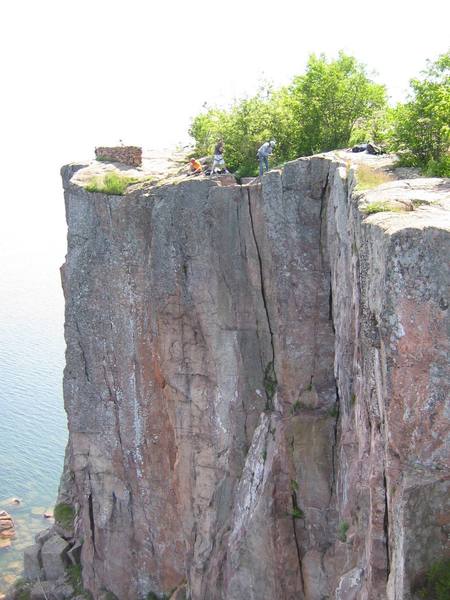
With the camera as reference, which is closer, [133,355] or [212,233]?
[212,233]

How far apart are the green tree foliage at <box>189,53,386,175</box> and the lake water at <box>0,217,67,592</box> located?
31642 millimetres

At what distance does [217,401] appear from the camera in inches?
934

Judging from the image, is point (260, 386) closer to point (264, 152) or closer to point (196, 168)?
point (264, 152)

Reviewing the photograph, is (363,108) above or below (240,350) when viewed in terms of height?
above

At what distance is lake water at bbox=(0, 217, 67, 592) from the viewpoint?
5025 centimetres

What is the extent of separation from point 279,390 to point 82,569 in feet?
51.8

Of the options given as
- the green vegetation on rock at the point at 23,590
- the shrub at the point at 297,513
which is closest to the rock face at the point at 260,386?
the shrub at the point at 297,513

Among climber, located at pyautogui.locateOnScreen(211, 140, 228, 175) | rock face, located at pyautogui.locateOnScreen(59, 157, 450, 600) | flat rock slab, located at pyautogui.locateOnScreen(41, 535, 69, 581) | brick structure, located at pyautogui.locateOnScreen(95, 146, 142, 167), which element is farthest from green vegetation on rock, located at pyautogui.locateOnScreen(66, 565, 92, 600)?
climber, located at pyautogui.locateOnScreen(211, 140, 228, 175)

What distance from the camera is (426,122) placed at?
17453mm

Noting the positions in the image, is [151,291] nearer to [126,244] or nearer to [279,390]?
[126,244]

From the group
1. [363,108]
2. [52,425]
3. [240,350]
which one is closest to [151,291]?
[240,350]

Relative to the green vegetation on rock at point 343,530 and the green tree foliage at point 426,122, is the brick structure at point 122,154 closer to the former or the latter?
the green tree foliage at point 426,122

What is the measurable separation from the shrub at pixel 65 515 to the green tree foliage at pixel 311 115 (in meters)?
20.3

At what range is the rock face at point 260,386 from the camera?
9.92m
